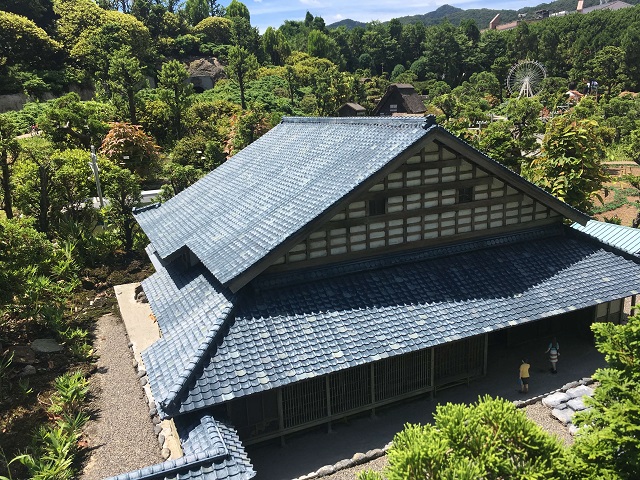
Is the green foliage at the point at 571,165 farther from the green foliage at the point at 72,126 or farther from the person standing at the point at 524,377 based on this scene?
the green foliage at the point at 72,126

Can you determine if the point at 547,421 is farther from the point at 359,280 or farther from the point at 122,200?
the point at 122,200

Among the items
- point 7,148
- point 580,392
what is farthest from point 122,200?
point 580,392

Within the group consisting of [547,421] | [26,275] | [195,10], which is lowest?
[547,421]

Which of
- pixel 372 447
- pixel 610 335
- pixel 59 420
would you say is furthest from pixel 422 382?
pixel 59 420

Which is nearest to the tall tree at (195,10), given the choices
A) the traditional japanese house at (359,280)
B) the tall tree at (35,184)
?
the tall tree at (35,184)

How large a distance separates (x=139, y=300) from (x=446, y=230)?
1348cm

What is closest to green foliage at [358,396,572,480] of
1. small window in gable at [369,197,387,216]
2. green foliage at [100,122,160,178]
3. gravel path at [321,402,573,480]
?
gravel path at [321,402,573,480]

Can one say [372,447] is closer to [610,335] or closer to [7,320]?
[610,335]

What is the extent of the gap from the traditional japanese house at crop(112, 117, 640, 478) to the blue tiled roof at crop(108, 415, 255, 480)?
35 centimetres

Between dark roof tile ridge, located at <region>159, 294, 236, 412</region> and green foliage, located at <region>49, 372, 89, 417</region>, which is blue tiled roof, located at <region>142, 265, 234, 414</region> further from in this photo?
green foliage, located at <region>49, 372, 89, 417</region>

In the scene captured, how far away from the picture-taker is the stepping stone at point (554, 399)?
13484mm

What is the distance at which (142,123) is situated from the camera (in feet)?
148

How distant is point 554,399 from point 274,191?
10.0 m

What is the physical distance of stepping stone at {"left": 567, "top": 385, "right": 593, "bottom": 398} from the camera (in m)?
13.7
